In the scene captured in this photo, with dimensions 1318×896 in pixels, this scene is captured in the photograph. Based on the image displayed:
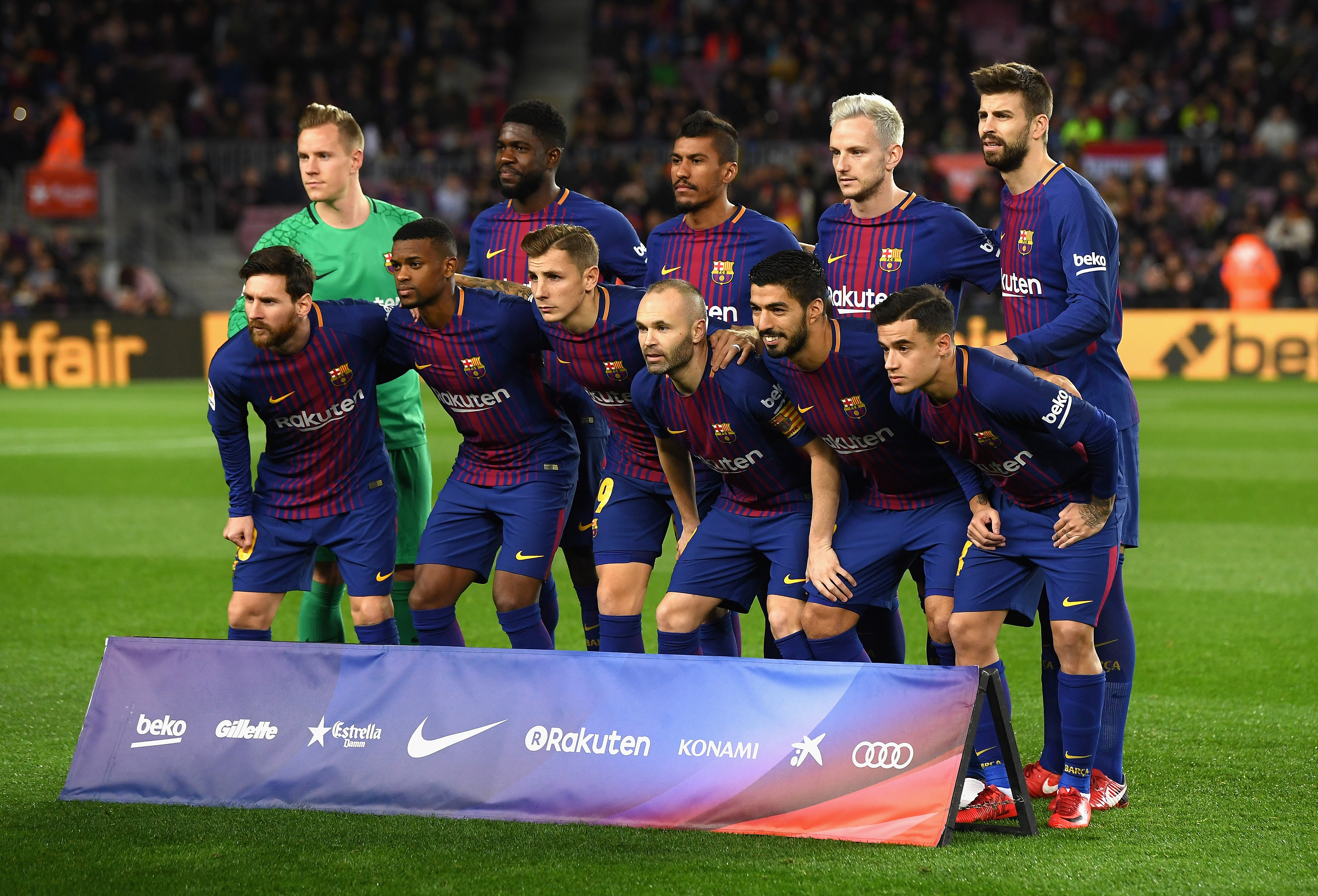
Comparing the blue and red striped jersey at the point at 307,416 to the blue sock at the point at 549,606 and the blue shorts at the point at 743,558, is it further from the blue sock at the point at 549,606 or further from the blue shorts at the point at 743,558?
the blue shorts at the point at 743,558

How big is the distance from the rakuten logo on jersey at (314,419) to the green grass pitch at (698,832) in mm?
1385

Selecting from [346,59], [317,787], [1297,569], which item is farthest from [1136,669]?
[346,59]

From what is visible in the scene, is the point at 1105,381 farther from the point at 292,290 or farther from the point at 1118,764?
the point at 292,290

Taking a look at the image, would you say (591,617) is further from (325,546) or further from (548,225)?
(548,225)

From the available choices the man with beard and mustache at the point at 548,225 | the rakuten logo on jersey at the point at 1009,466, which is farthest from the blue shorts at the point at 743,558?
the man with beard and mustache at the point at 548,225

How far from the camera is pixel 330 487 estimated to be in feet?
17.5

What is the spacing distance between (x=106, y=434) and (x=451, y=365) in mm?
11458

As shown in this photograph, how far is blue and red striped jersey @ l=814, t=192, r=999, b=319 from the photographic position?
16.9 ft

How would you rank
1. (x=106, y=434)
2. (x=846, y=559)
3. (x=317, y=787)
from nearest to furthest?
(x=317, y=787), (x=846, y=559), (x=106, y=434)

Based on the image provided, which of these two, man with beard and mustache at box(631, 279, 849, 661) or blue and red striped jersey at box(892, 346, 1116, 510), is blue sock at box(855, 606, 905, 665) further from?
blue and red striped jersey at box(892, 346, 1116, 510)

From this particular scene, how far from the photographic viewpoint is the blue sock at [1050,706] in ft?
16.2

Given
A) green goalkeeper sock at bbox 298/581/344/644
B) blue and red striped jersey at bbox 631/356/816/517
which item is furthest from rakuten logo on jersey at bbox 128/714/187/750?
blue and red striped jersey at bbox 631/356/816/517

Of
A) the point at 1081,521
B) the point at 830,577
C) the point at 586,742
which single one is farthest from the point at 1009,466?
the point at 586,742

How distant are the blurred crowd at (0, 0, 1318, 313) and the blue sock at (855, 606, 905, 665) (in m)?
15.6
